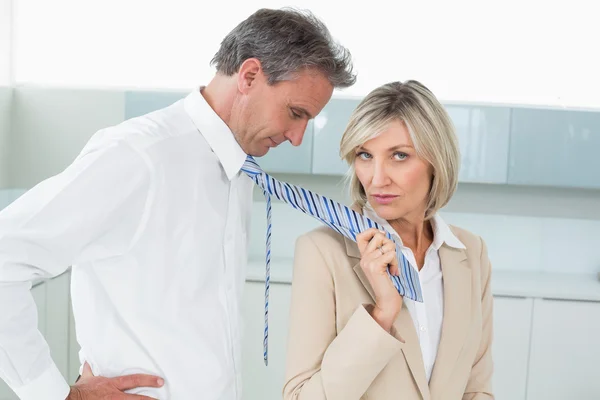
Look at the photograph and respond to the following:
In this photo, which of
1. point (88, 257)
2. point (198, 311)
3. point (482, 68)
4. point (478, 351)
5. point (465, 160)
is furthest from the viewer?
point (482, 68)

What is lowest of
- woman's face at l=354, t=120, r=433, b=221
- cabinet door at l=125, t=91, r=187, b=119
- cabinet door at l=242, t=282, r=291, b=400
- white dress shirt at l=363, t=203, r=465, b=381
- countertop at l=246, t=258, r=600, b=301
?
cabinet door at l=242, t=282, r=291, b=400

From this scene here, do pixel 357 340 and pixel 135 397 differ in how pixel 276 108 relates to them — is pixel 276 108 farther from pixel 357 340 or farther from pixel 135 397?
pixel 135 397

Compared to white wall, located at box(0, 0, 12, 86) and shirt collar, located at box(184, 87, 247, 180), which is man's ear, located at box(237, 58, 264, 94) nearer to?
shirt collar, located at box(184, 87, 247, 180)

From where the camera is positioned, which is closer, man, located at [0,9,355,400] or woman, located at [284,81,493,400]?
man, located at [0,9,355,400]

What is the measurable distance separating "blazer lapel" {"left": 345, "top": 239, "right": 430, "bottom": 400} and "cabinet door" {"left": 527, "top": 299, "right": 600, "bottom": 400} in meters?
1.90

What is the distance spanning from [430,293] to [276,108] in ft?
1.92

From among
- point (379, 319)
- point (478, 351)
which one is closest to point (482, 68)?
point (478, 351)

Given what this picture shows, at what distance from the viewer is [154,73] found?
382 centimetres

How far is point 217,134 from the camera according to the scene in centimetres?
152

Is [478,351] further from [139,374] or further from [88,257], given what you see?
[88,257]

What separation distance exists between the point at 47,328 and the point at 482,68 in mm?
2467

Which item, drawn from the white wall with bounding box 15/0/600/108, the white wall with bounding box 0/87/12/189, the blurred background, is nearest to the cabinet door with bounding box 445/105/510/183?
the blurred background

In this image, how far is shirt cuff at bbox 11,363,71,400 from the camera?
1295 mm

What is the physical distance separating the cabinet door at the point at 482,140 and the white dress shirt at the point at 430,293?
5.54 feet
